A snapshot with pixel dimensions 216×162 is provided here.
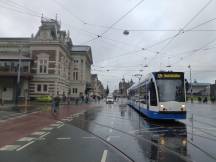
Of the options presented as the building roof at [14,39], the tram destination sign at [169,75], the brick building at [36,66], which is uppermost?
the building roof at [14,39]

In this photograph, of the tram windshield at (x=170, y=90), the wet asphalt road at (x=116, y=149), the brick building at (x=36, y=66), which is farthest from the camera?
the brick building at (x=36, y=66)

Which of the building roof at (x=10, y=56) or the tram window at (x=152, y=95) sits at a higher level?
the building roof at (x=10, y=56)

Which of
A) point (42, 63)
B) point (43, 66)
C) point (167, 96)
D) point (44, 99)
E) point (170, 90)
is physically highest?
point (42, 63)

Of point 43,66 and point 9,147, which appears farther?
→ point 43,66

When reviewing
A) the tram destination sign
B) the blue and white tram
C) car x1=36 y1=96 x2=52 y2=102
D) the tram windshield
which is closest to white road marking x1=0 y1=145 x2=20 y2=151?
the blue and white tram

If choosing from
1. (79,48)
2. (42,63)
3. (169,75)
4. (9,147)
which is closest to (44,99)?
(42,63)

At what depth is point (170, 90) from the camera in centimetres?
2530

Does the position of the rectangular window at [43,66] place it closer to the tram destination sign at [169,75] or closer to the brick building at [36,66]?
the brick building at [36,66]

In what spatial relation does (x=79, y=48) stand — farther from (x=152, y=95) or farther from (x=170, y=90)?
(x=170, y=90)

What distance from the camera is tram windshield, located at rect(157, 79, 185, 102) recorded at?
24.9 metres

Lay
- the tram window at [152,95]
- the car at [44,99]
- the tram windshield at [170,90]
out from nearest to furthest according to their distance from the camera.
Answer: the tram windshield at [170,90], the tram window at [152,95], the car at [44,99]

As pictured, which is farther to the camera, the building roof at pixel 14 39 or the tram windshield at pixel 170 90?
the building roof at pixel 14 39

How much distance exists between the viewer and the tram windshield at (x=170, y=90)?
24.9 metres

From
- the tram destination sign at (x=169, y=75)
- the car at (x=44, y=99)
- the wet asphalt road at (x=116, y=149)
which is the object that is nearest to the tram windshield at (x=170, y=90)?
the tram destination sign at (x=169, y=75)
